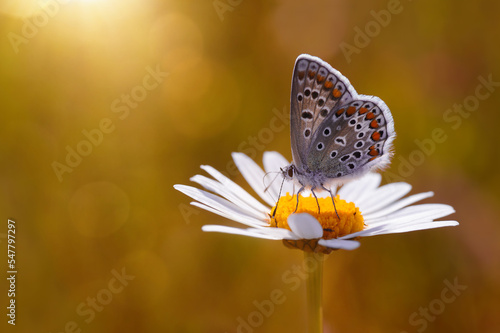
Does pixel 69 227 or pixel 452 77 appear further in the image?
pixel 452 77

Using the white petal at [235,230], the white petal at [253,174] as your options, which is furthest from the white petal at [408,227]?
the white petal at [253,174]

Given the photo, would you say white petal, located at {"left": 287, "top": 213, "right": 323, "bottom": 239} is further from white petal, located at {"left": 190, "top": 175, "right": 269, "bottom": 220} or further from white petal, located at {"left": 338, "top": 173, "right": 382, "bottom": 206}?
white petal, located at {"left": 338, "top": 173, "right": 382, "bottom": 206}

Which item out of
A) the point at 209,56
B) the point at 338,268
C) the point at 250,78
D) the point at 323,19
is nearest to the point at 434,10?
the point at 323,19

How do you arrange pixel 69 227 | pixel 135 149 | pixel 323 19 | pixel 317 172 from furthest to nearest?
1. pixel 323 19
2. pixel 135 149
3. pixel 69 227
4. pixel 317 172

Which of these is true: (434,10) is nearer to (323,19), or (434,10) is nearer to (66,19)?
(323,19)

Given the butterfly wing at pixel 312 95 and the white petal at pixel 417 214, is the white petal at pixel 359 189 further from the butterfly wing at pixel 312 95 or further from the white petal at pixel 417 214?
the butterfly wing at pixel 312 95

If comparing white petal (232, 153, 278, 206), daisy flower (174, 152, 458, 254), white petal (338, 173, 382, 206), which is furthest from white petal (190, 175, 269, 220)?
white petal (338, 173, 382, 206)

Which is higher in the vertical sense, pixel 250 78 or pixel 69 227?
pixel 250 78

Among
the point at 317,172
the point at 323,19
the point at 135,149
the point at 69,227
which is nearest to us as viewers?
the point at 317,172
